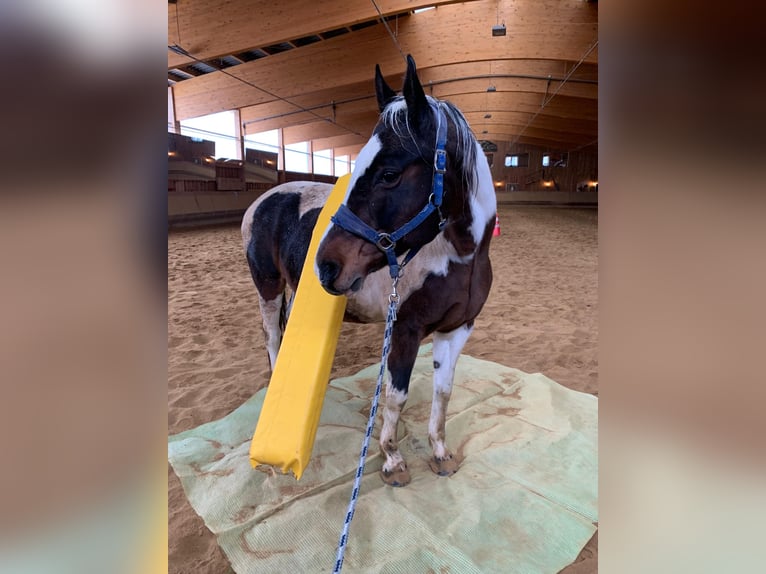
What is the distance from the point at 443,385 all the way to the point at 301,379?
2.41ft

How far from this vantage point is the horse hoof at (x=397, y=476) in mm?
1923

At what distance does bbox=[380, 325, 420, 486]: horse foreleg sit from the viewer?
185cm

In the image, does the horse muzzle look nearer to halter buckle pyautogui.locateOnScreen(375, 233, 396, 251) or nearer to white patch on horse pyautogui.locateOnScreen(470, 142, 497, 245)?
halter buckle pyautogui.locateOnScreen(375, 233, 396, 251)

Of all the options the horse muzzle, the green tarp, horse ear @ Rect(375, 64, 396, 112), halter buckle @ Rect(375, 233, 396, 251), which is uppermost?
horse ear @ Rect(375, 64, 396, 112)

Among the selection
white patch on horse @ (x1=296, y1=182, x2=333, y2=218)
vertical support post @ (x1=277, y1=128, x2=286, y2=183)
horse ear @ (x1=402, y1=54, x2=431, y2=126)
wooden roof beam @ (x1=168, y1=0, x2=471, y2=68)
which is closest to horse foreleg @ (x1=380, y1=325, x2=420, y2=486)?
horse ear @ (x1=402, y1=54, x2=431, y2=126)

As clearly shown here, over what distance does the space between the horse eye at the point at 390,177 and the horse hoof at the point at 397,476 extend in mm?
1399

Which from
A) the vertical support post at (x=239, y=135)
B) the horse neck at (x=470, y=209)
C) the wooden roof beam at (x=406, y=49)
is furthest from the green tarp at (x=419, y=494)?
the vertical support post at (x=239, y=135)

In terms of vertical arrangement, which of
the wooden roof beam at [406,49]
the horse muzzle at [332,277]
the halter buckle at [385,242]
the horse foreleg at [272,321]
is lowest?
the horse foreleg at [272,321]

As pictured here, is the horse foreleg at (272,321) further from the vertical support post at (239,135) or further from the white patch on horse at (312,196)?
the vertical support post at (239,135)

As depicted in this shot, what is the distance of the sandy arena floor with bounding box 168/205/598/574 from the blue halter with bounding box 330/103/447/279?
134 centimetres

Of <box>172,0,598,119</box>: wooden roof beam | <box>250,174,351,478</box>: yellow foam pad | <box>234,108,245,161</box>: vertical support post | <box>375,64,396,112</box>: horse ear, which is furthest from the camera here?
<box>234,108,245,161</box>: vertical support post
